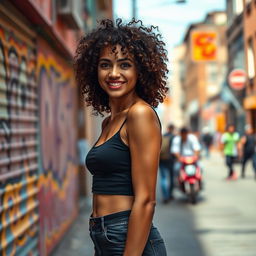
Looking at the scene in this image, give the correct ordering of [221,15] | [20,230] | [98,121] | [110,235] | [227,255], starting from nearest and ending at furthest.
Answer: [110,235] < [20,230] < [227,255] < [98,121] < [221,15]

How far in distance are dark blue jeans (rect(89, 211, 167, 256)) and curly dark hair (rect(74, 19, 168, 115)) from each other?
622mm

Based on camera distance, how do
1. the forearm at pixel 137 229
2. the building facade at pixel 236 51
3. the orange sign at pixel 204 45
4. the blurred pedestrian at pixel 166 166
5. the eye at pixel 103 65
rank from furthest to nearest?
1. the building facade at pixel 236 51
2. the orange sign at pixel 204 45
3. the blurred pedestrian at pixel 166 166
4. the eye at pixel 103 65
5. the forearm at pixel 137 229

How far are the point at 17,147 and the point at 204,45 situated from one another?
66.0 ft

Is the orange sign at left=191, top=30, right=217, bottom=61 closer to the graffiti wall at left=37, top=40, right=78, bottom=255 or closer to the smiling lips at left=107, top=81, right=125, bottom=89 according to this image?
the graffiti wall at left=37, top=40, right=78, bottom=255

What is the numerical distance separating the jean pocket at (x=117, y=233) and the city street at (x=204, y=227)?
451 centimetres

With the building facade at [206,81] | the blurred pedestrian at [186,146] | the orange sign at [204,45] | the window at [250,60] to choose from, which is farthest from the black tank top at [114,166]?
the building facade at [206,81]

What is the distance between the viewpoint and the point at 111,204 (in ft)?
8.02

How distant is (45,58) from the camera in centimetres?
698

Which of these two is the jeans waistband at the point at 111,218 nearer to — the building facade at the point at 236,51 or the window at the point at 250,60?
the window at the point at 250,60

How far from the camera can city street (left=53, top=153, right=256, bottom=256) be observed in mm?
7094

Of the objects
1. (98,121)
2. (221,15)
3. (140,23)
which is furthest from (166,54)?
(221,15)

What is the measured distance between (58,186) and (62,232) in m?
0.69

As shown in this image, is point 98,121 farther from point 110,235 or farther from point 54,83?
point 110,235

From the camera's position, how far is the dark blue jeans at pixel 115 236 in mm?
2412
